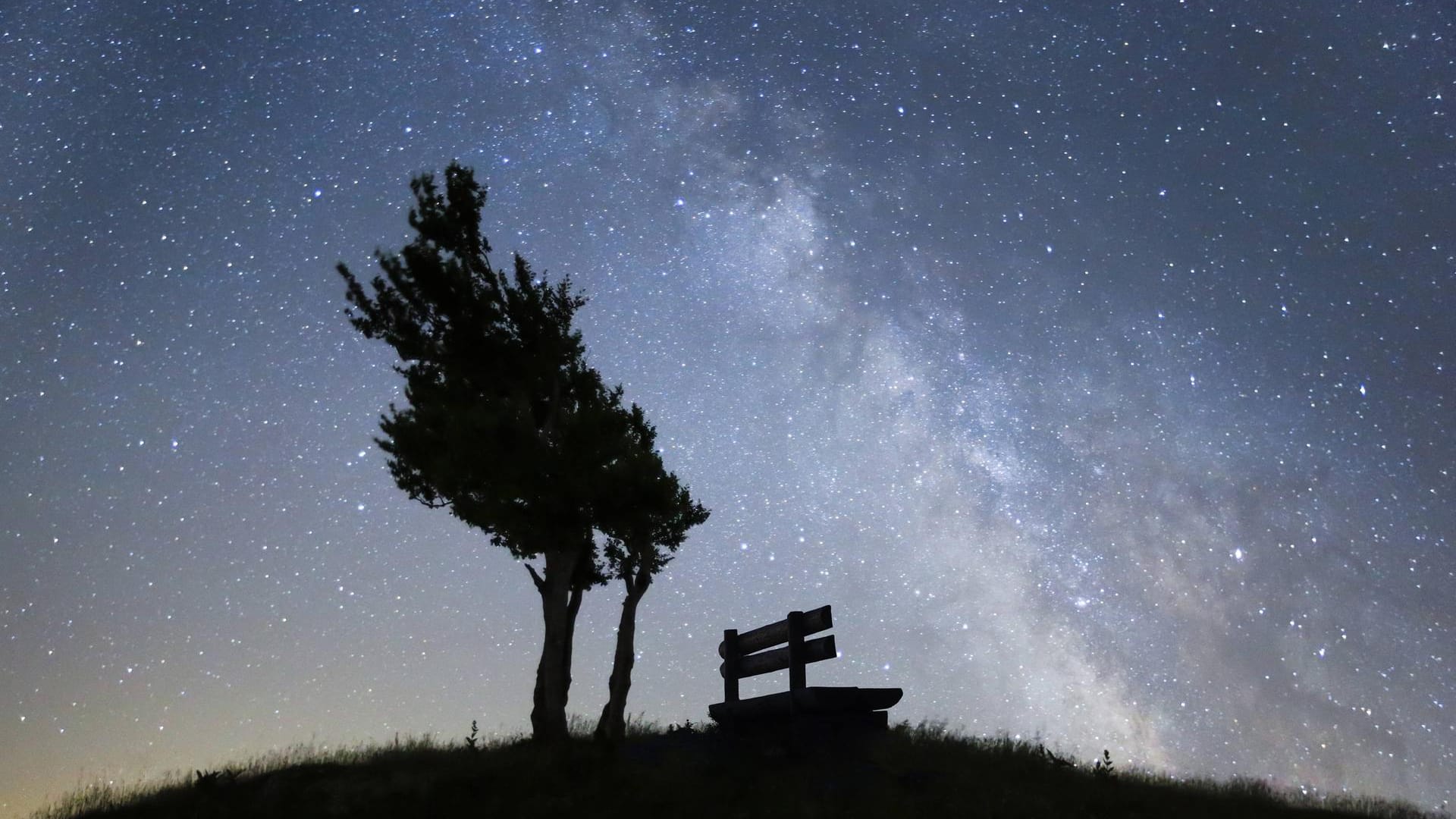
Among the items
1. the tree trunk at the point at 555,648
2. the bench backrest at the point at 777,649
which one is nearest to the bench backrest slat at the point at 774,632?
the bench backrest at the point at 777,649

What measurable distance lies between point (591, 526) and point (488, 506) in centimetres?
202

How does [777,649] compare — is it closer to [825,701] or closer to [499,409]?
[825,701]

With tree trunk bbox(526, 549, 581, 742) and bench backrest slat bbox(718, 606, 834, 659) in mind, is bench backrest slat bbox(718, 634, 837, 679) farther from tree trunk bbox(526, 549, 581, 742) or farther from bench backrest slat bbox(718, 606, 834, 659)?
tree trunk bbox(526, 549, 581, 742)

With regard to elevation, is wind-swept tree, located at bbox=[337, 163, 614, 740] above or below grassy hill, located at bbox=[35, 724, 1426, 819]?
above

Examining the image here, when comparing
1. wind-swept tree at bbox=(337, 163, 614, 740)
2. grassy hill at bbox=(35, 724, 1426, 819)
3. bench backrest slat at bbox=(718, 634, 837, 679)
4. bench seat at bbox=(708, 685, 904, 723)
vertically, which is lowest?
grassy hill at bbox=(35, 724, 1426, 819)

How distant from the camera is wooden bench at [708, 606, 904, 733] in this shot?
15.6 metres

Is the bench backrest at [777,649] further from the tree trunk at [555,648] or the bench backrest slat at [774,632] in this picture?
the tree trunk at [555,648]

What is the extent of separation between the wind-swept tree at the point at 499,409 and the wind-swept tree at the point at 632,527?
40cm

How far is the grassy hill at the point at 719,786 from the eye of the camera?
1335cm

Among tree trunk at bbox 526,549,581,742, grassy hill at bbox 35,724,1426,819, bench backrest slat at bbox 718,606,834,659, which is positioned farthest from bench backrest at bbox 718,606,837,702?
tree trunk at bbox 526,549,581,742

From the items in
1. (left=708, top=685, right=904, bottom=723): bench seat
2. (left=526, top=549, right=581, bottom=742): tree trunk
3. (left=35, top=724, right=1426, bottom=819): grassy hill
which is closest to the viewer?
(left=35, top=724, right=1426, bottom=819): grassy hill

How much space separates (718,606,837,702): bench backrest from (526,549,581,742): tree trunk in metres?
3.05

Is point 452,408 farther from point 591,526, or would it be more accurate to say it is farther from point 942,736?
point 942,736

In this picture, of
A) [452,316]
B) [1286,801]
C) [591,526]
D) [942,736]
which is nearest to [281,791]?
[591,526]
